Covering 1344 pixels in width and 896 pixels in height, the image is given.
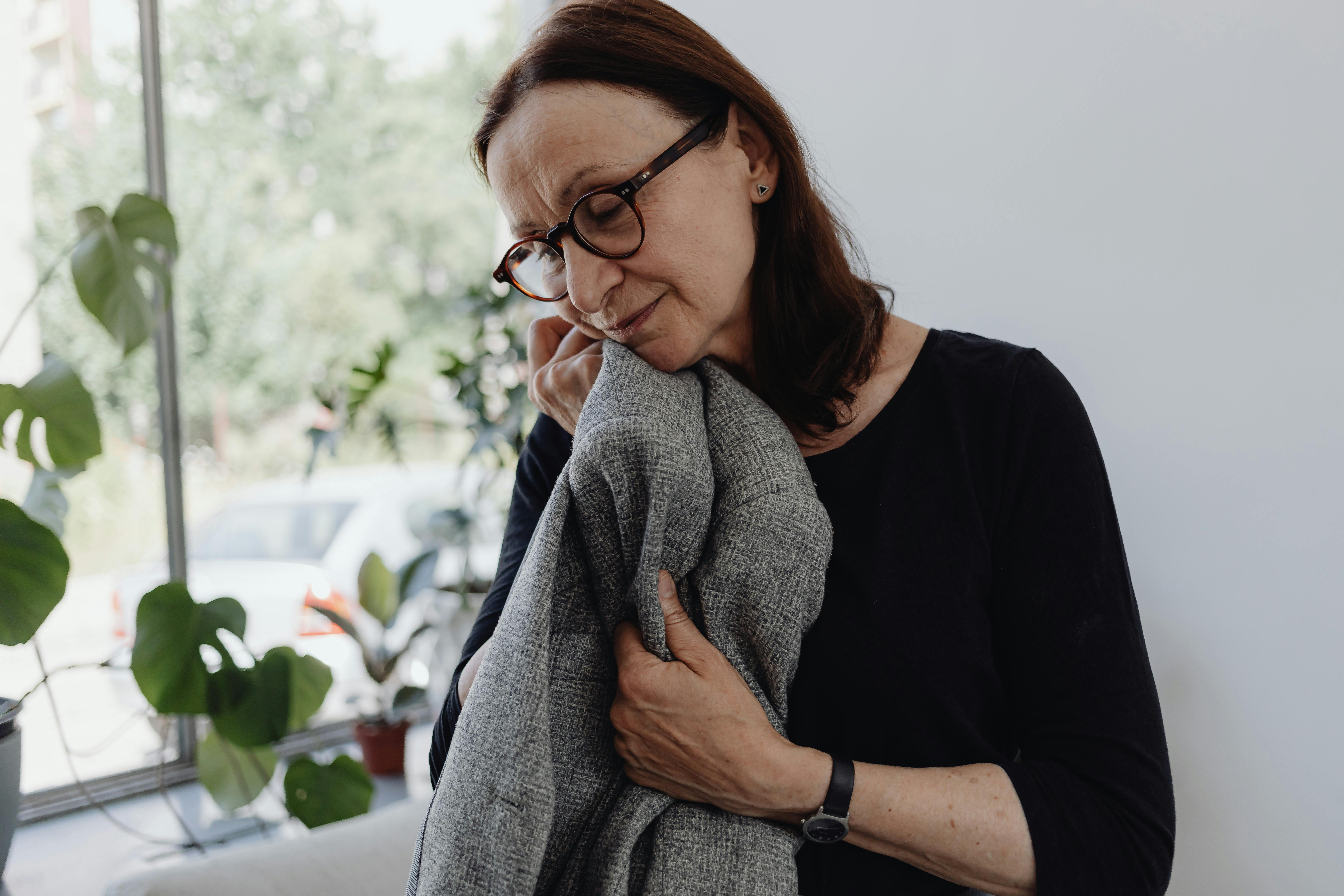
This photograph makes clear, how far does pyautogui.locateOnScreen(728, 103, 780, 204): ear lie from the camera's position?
91 centimetres

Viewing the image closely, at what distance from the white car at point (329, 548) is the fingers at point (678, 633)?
1.78m

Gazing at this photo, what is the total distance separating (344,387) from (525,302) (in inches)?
23.4

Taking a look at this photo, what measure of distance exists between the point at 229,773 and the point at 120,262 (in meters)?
1.06

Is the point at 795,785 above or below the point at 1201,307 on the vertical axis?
below

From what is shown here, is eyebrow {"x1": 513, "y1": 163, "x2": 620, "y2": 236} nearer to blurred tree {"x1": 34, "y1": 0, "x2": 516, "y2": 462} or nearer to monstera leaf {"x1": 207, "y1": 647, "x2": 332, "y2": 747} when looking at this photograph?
monstera leaf {"x1": 207, "y1": 647, "x2": 332, "y2": 747}

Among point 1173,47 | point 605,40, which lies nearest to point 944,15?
point 1173,47

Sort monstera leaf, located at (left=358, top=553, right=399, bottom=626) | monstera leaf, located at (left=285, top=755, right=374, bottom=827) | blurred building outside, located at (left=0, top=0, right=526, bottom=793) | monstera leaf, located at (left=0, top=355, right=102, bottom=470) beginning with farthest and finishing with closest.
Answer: monstera leaf, located at (left=358, top=553, right=399, bottom=626)
blurred building outside, located at (left=0, top=0, right=526, bottom=793)
monstera leaf, located at (left=285, top=755, right=374, bottom=827)
monstera leaf, located at (left=0, top=355, right=102, bottom=470)

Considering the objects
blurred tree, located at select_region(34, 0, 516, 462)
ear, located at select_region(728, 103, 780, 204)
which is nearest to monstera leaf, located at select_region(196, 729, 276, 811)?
blurred tree, located at select_region(34, 0, 516, 462)

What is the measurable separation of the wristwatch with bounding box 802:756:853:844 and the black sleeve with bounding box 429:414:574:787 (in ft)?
1.35

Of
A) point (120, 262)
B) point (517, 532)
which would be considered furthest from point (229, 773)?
point (517, 532)

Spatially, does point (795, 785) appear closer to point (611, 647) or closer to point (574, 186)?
point (611, 647)

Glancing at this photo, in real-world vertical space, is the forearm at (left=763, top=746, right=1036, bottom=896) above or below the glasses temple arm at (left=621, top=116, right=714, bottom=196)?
below

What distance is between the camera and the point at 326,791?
171 cm

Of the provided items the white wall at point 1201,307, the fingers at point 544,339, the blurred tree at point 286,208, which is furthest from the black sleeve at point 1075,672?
the blurred tree at point 286,208
